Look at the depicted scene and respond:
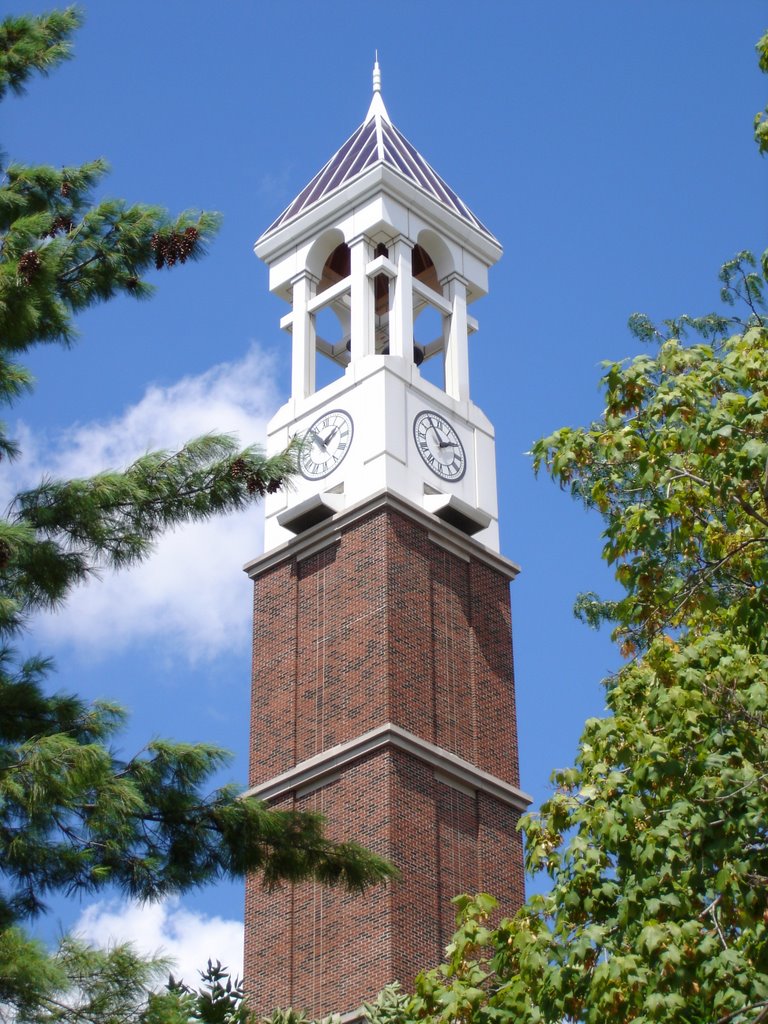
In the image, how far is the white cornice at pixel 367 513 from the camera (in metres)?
35.4

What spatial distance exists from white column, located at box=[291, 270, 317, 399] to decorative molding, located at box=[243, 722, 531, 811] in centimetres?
882

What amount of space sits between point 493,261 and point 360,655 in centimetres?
1181

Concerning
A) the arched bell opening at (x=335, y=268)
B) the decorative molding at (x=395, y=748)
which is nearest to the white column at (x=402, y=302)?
the arched bell opening at (x=335, y=268)

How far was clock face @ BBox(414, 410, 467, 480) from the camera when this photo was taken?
123 feet

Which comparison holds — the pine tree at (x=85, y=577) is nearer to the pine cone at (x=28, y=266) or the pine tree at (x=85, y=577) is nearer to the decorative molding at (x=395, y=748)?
the pine cone at (x=28, y=266)

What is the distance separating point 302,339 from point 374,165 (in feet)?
12.4

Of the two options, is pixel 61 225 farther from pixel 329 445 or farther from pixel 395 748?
pixel 329 445

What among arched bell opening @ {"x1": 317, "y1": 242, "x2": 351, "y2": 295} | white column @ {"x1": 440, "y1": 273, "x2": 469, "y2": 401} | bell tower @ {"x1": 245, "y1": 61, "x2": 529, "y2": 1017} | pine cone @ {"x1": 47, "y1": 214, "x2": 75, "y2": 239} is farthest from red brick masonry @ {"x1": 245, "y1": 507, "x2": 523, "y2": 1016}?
pine cone @ {"x1": 47, "y1": 214, "x2": 75, "y2": 239}

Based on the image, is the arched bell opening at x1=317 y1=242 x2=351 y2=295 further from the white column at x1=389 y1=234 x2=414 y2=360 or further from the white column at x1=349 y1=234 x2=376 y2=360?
the white column at x1=389 y1=234 x2=414 y2=360

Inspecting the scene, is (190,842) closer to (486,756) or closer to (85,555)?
(85,555)

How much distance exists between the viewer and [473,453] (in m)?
38.8

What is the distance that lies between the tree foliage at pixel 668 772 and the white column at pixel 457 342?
22.1 meters

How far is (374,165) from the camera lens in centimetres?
3994

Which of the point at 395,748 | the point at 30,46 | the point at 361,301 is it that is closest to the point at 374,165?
the point at 361,301
